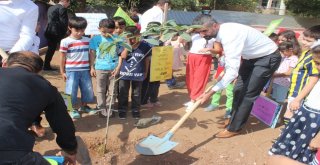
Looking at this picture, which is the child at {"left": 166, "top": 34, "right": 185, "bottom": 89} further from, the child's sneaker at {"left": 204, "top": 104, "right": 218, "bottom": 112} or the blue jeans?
the blue jeans

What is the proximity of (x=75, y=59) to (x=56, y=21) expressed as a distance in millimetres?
2939

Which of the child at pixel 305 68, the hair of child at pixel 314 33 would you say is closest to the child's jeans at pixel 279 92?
the child at pixel 305 68

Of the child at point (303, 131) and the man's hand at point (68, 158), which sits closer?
the man's hand at point (68, 158)

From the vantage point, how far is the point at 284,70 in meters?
5.15

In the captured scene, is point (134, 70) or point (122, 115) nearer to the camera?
point (134, 70)

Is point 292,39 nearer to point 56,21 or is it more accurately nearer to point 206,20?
point 206,20

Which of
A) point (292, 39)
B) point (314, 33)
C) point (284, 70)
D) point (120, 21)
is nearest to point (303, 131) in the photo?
point (314, 33)

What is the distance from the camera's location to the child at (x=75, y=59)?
14.3 feet

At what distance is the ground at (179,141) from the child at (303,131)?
0.43m

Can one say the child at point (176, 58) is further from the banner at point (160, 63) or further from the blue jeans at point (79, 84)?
the blue jeans at point (79, 84)

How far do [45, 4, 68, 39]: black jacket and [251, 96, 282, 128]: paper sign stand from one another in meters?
4.41

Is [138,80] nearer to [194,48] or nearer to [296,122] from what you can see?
[194,48]

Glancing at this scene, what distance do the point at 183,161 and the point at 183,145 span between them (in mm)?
368

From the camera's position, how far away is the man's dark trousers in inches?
162
